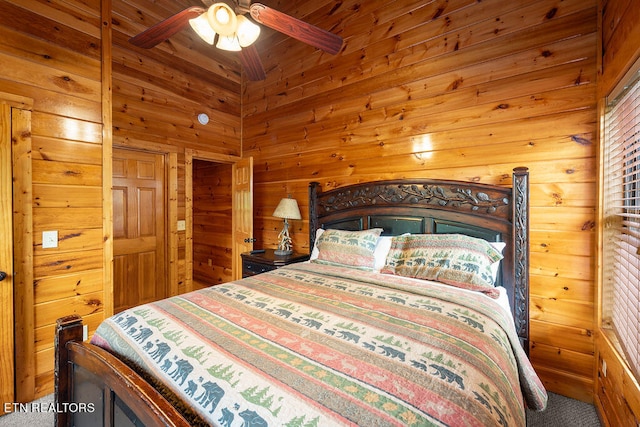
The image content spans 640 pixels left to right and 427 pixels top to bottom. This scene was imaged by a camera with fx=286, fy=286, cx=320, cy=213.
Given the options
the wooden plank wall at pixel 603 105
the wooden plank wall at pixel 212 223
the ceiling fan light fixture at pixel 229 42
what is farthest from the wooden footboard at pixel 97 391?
the wooden plank wall at pixel 212 223

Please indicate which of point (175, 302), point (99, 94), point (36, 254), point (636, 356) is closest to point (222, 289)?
point (175, 302)

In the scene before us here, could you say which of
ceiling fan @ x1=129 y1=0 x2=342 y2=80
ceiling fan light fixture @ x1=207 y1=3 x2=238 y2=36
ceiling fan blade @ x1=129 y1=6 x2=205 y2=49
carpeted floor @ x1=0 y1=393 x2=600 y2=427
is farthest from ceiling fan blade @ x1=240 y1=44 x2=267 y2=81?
carpeted floor @ x1=0 y1=393 x2=600 y2=427

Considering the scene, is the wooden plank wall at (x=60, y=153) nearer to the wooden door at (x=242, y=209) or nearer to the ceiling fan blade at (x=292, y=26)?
the ceiling fan blade at (x=292, y=26)

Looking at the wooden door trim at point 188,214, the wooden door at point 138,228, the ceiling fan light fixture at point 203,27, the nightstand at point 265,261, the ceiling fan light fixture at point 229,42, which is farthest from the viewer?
the wooden door trim at point 188,214

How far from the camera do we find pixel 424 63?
2590 mm

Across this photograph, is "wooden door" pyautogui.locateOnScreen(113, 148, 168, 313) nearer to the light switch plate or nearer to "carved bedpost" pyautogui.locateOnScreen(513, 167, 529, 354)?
the light switch plate

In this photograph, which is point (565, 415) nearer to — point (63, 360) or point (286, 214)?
point (286, 214)

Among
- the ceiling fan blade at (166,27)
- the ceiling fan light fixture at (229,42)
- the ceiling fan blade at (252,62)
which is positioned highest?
the ceiling fan blade at (166,27)

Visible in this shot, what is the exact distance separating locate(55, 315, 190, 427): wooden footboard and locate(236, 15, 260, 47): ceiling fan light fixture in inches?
70.3

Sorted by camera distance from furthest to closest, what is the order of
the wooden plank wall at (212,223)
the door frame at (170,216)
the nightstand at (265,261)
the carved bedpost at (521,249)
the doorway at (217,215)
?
1. the wooden plank wall at (212,223)
2. the doorway at (217,215)
3. the door frame at (170,216)
4. the nightstand at (265,261)
5. the carved bedpost at (521,249)

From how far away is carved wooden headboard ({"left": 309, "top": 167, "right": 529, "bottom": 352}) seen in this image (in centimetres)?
204

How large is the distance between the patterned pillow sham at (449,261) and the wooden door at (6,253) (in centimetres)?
253

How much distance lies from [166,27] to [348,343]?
2.00 meters

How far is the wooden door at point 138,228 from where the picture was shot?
124 inches
